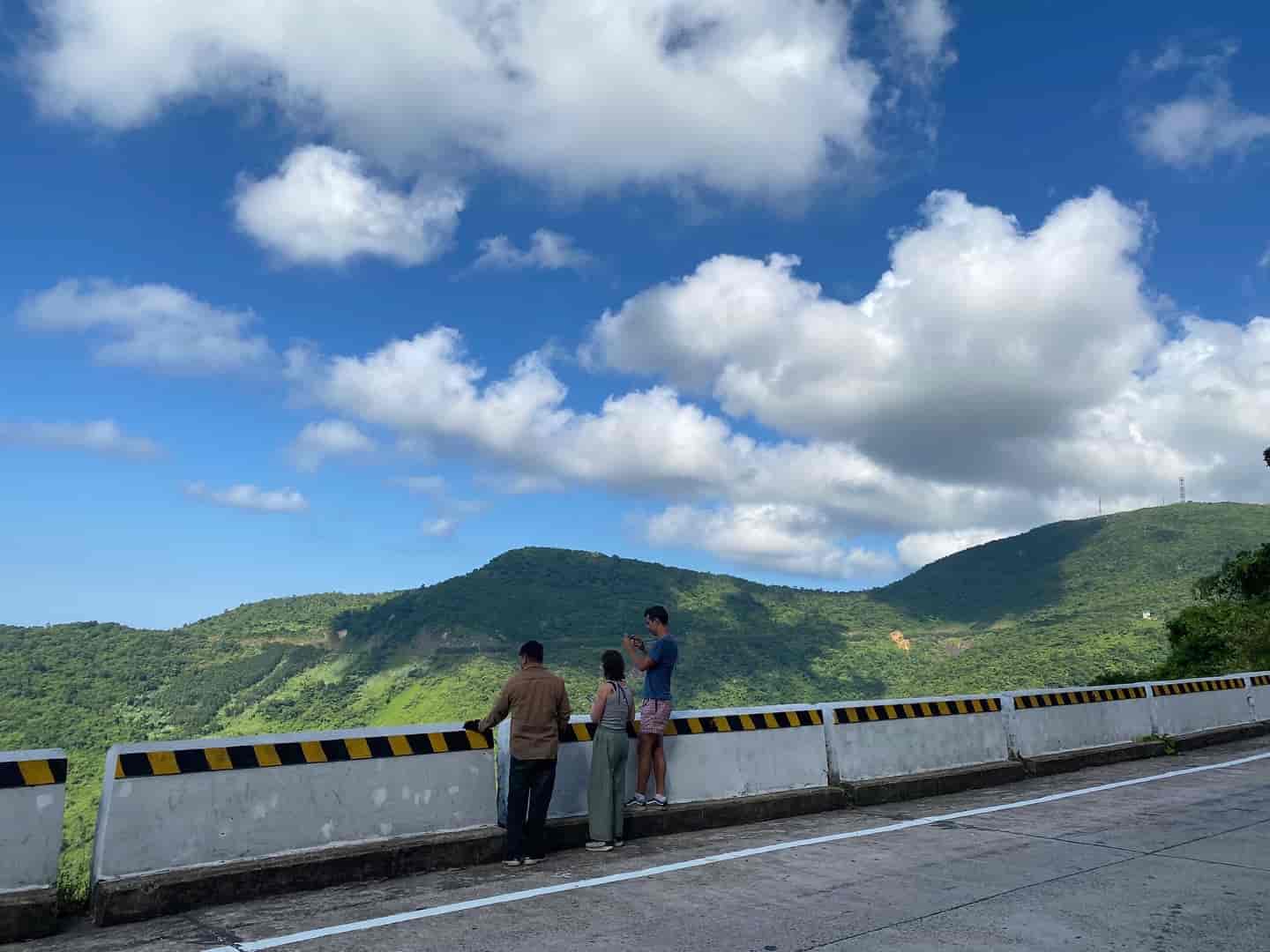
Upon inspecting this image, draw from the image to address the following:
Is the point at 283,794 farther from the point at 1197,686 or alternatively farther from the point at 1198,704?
the point at 1197,686

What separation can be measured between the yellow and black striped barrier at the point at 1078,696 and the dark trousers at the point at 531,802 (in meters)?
7.65

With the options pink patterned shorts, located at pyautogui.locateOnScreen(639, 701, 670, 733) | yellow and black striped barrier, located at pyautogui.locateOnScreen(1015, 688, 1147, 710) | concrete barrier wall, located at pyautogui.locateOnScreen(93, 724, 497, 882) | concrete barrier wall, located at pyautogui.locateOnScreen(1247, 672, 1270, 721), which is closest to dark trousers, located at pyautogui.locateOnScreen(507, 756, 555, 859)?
concrete barrier wall, located at pyautogui.locateOnScreen(93, 724, 497, 882)

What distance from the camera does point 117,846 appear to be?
225 inches

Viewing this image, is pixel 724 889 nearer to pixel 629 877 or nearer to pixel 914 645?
pixel 629 877

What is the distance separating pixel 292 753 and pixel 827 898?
380cm

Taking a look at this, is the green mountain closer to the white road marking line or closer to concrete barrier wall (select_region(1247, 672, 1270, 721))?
concrete barrier wall (select_region(1247, 672, 1270, 721))

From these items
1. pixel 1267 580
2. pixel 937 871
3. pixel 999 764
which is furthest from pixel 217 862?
pixel 1267 580

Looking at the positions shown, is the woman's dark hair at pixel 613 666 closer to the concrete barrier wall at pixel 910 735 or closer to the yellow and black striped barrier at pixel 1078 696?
the concrete barrier wall at pixel 910 735

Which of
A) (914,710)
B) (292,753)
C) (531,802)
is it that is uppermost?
(292,753)

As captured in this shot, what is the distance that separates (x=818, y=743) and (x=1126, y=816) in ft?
9.86

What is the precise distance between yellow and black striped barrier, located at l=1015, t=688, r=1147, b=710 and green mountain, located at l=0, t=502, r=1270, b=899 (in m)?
77.1

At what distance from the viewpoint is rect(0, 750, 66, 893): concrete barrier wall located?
544cm

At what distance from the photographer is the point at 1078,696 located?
532 inches

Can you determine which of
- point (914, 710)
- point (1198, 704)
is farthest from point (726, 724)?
point (1198, 704)
